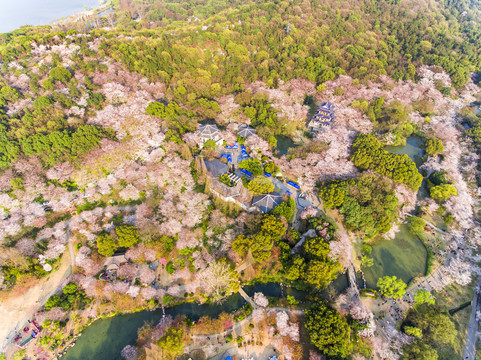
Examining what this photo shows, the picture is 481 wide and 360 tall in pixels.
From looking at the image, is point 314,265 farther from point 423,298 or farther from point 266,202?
point 423,298

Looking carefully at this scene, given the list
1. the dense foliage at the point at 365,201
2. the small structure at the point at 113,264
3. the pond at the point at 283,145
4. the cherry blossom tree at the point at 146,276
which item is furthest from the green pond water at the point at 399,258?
the small structure at the point at 113,264

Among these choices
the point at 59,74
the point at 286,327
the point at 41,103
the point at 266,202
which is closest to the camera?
the point at 286,327

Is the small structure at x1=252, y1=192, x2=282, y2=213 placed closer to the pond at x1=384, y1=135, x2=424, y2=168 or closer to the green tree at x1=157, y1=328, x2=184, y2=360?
the green tree at x1=157, y1=328, x2=184, y2=360

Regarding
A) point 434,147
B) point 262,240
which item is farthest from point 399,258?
point 434,147

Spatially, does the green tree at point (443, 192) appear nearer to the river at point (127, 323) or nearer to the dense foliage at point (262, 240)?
the river at point (127, 323)

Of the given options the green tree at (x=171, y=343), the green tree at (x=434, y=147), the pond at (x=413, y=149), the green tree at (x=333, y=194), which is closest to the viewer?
the green tree at (x=171, y=343)

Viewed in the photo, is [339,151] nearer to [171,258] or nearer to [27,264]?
[171,258]

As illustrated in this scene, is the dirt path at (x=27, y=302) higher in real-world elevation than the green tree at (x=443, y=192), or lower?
lower
